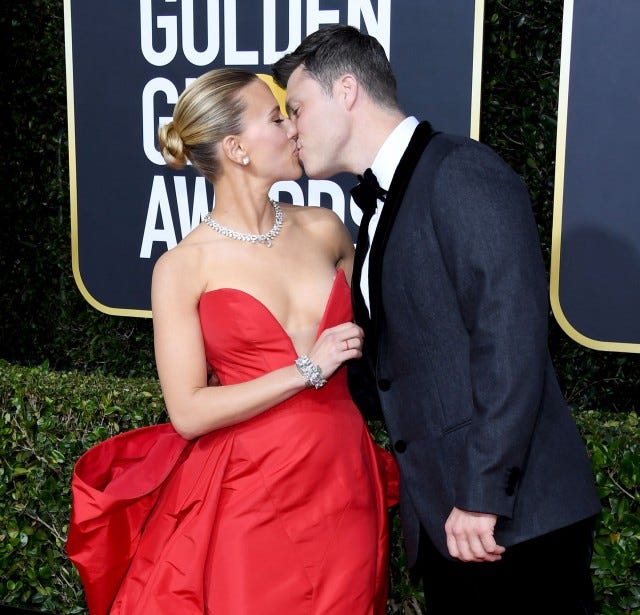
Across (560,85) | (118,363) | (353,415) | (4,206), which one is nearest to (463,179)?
(353,415)

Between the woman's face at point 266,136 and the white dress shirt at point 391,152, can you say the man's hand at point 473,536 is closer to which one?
the white dress shirt at point 391,152

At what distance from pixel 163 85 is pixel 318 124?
2.18 meters

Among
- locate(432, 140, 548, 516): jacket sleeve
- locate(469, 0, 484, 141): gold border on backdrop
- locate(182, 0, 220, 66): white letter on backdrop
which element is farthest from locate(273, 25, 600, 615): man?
locate(182, 0, 220, 66): white letter on backdrop

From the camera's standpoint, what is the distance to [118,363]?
4750 millimetres

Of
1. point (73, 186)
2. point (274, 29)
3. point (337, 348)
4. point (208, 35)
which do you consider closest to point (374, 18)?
point (274, 29)

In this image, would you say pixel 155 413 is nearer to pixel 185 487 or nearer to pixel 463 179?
pixel 185 487

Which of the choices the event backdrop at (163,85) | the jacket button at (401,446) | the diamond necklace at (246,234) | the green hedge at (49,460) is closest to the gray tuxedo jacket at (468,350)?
the jacket button at (401,446)

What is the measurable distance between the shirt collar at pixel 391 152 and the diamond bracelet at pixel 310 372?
0.52 metres

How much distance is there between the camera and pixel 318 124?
2.21m

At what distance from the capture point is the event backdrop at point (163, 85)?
3654 mm

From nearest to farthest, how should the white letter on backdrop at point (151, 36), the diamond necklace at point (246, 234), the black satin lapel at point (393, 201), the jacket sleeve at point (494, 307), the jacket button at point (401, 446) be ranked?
1. the jacket sleeve at point (494, 307)
2. the black satin lapel at point (393, 201)
3. the jacket button at point (401, 446)
4. the diamond necklace at point (246, 234)
5. the white letter on backdrop at point (151, 36)

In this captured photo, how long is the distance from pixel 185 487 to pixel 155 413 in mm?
1096

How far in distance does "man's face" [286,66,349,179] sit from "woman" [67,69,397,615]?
32 centimetres

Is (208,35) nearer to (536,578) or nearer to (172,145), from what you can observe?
(172,145)
